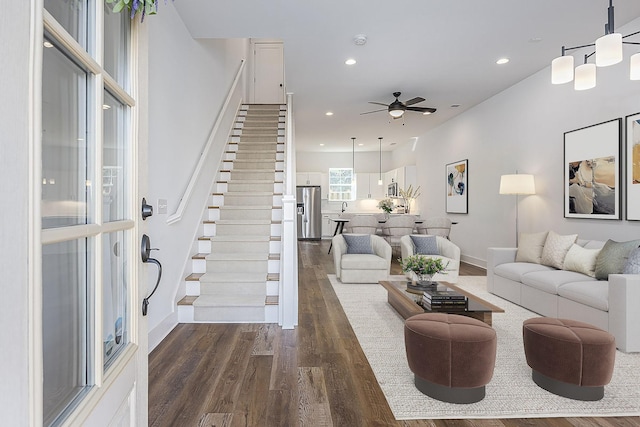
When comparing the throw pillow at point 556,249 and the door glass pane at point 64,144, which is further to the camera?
the throw pillow at point 556,249

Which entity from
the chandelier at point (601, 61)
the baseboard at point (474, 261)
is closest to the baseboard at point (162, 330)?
the chandelier at point (601, 61)

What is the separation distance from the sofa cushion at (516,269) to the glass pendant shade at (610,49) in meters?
2.34

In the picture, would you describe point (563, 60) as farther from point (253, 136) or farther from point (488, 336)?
point (253, 136)

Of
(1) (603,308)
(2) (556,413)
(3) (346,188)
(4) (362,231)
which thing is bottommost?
(2) (556,413)

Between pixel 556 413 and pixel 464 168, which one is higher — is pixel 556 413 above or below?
below

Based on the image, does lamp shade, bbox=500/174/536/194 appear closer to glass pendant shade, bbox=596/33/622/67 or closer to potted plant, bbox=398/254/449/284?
potted plant, bbox=398/254/449/284

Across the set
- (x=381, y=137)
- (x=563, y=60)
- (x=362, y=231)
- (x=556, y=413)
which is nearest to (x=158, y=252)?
(x=556, y=413)

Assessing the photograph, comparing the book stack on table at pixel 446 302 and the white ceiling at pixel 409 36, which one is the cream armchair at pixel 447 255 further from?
the white ceiling at pixel 409 36

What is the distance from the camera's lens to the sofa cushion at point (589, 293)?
285 centimetres

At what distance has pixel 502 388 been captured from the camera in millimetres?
2186

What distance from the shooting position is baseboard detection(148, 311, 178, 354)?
2.76 m

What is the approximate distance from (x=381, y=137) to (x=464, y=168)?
118 inches

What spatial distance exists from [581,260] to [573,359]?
1.85 meters

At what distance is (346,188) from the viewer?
11.6 m
